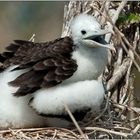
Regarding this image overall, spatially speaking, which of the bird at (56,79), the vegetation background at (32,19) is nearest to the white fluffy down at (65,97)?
the bird at (56,79)

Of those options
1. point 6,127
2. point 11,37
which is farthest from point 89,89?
point 11,37

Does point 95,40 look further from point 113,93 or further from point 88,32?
point 113,93

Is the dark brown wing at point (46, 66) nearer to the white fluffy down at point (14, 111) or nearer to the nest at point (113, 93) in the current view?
the white fluffy down at point (14, 111)

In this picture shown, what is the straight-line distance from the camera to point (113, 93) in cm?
447

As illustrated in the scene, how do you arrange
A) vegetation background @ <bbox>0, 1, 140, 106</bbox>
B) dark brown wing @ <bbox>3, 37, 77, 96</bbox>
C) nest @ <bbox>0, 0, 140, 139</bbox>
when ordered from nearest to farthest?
dark brown wing @ <bbox>3, 37, 77, 96</bbox>
nest @ <bbox>0, 0, 140, 139</bbox>
vegetation background @ <bbox>0, 1, 140, 106</bbox>

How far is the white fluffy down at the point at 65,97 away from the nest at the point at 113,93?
5.0 inches

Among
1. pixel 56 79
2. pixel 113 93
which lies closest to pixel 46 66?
pixel 56 79

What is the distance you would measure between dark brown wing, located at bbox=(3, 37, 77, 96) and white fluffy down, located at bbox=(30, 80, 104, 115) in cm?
4

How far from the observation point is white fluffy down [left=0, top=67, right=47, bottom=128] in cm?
400

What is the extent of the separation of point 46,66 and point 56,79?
0.25 feet

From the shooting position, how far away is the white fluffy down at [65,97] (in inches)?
152

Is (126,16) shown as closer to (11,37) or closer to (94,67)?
(94,67)

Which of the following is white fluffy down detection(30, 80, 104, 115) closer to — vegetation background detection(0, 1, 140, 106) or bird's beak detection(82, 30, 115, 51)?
bird's beak detection(82, 30, 115, 51)

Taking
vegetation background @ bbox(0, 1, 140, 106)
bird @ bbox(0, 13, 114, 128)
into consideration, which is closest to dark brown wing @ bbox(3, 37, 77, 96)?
bird @ bbox(0, 13, 114, 128)
